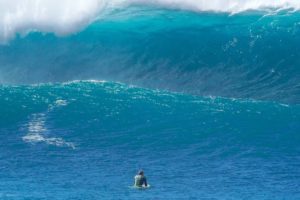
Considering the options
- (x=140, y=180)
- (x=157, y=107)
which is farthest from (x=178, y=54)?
(x=140, y=180)

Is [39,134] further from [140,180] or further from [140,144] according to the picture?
[140,180]

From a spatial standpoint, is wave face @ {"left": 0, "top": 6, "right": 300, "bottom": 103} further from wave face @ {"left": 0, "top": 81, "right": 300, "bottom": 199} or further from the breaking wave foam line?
the breaking wave foam line

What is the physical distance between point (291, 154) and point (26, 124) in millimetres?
19542

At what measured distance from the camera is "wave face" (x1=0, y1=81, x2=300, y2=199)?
129 ft

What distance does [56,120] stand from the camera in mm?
51312

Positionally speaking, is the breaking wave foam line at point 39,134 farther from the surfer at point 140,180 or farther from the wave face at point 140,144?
the surfer at point 140,180

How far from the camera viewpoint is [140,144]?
47.2 m

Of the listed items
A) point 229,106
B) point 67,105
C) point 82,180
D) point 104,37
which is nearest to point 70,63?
point 104,37

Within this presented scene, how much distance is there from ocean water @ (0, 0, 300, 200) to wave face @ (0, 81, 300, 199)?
4.3 inches

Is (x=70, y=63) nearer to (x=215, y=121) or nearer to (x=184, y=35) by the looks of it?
(x=184, y=35)

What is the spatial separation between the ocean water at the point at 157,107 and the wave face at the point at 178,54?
0.11m

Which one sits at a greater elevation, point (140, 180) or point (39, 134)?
point (39, 134)

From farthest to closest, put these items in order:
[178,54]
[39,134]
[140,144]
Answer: [178,54] → [39,134] → [140,144]

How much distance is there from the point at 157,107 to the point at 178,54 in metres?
10.2
